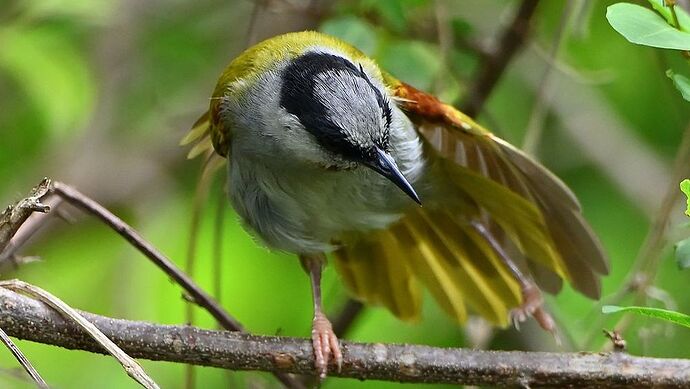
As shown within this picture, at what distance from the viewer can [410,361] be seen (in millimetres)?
2547

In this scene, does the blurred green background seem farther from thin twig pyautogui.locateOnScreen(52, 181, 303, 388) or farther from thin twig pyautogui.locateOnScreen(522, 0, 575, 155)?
thin twig pyautogui.locateOnScreen(52, 181, 303, 388)

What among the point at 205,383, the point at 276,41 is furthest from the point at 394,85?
the point at 205,383

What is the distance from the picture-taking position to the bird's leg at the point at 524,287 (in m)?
3.47

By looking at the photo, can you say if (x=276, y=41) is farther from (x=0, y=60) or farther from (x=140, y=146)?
(x=140, y=146)

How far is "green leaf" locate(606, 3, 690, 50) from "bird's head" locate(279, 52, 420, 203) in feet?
2.61

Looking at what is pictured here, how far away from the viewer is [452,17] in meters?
3.94

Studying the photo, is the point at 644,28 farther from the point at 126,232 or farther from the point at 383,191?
the point at 126,232

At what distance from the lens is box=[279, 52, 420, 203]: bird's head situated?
279 cm

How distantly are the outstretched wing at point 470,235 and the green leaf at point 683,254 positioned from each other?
2.35ft

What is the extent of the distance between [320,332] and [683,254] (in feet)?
3.59

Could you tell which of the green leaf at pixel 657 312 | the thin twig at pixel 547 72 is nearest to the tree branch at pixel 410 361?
the green leaf at pixel 657 312

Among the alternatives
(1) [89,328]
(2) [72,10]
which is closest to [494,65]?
(2) [72,10]

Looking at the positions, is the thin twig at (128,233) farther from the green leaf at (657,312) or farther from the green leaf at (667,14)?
the green leaf at (667,14)

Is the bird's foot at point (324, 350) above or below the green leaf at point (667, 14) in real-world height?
below
